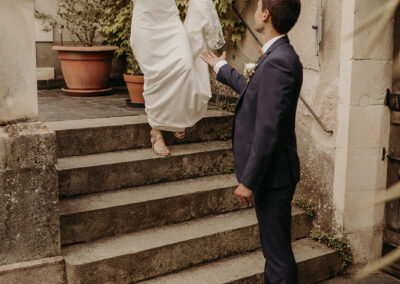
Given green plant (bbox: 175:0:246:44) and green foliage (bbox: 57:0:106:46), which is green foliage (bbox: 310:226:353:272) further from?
green foliage (bbox: 57:0:106:46)

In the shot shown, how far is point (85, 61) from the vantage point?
20.9 ft

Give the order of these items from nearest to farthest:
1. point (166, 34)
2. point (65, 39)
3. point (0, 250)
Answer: point (0, 250) < point (166, 34) < point (65, 39)

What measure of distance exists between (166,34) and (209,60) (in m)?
1.38

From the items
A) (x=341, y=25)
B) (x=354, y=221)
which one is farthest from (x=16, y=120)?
(x=354, y=221)

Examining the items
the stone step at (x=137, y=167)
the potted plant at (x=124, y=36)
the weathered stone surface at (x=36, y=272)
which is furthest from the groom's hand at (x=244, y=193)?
the potted plant at (x=124, y=36)

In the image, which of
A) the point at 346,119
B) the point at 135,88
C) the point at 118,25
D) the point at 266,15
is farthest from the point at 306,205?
the point at 118,25

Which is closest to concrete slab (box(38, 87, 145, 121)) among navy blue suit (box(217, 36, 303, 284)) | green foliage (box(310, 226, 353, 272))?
green foliage (box(310, 226, 353, 272))

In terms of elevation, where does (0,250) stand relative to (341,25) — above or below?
below

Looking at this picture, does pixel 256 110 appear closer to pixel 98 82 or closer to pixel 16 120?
pixel 16 120

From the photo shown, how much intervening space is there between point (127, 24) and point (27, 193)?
3.84 metres

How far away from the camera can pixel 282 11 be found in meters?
2.60

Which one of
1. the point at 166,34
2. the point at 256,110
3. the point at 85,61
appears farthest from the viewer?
the point at 85,61

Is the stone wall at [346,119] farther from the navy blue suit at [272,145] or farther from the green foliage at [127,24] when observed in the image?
the navy blue suit at [272,145]

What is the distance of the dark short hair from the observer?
259cm
